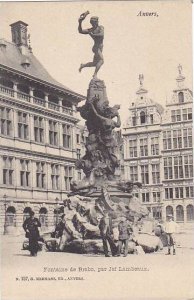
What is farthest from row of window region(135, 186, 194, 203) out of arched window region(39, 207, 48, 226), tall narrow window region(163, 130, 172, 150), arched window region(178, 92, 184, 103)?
arched window region(39, 207, 48, 226)

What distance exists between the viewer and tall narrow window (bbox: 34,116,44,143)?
22844 millimetres

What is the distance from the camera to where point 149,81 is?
18.5 meters

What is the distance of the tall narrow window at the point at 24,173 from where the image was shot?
71.2 ft

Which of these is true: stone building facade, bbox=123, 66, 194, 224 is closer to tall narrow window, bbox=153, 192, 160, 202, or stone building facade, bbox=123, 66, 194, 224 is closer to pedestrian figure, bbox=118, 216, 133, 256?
tall narrow window, bbox=153, 192, 160, 202

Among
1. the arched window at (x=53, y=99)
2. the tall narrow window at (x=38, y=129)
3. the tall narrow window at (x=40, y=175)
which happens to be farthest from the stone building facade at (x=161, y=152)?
the tall narrow window at (x=38, y=129)

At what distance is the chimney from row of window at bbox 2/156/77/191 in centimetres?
390

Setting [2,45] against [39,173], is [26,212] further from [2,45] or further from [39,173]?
[2,45]

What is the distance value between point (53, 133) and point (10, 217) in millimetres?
4596

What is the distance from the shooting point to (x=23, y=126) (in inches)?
874

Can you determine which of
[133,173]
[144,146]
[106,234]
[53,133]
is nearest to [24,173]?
[53,133]

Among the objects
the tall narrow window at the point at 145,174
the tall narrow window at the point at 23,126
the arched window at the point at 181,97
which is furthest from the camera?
the tall narrow window at the point at 145,174

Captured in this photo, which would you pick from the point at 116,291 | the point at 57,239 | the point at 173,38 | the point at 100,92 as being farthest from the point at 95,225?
the point at 173,38

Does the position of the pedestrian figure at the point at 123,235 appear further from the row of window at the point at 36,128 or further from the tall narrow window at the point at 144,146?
the tall narrow window at the point at 144,146

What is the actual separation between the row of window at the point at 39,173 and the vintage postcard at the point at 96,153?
0.05 meters
